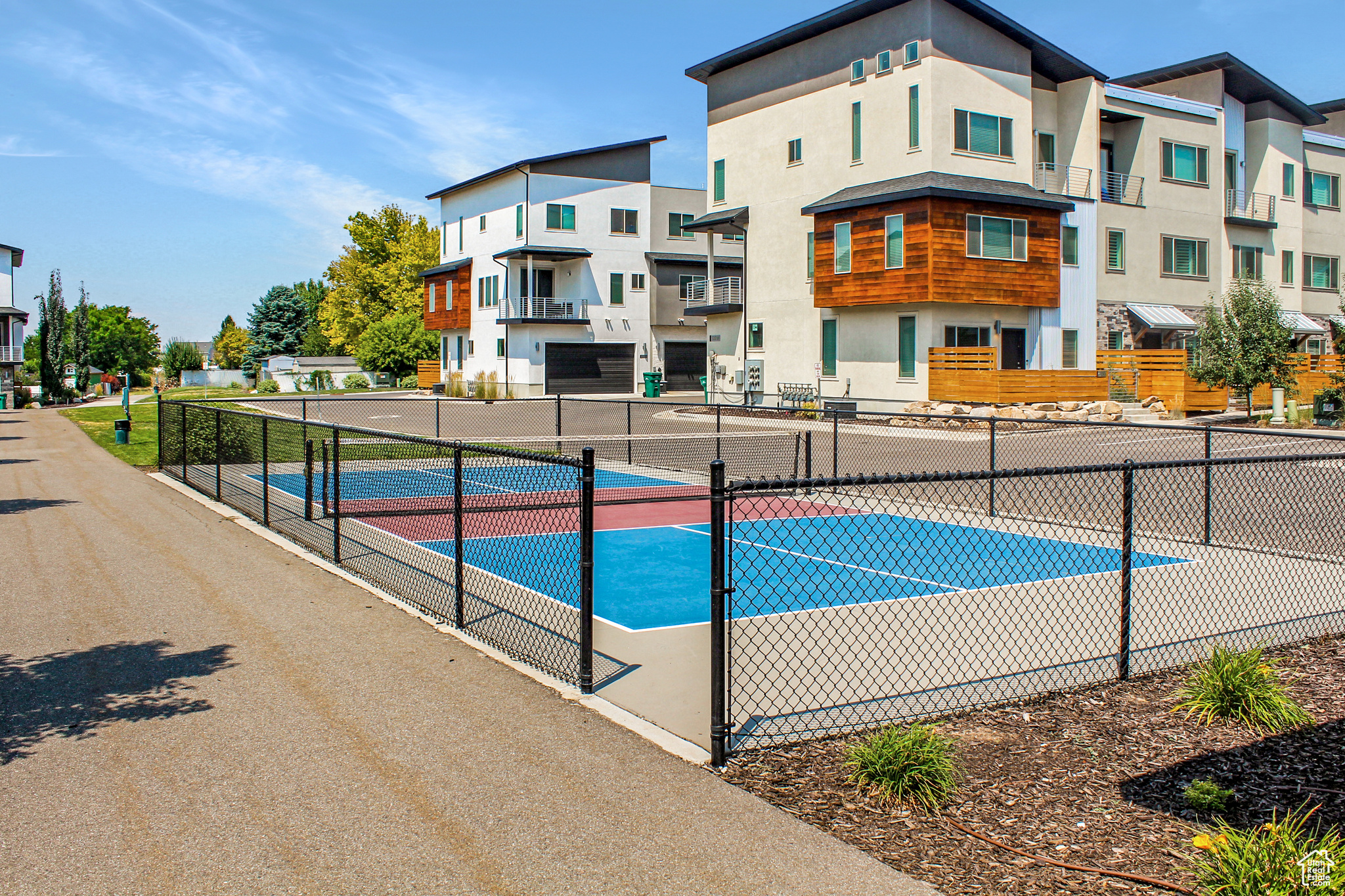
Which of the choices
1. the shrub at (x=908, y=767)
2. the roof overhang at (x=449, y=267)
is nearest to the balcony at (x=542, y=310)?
the roof overhang at (x=449, y=267)

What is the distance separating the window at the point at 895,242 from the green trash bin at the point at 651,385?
72.2 ft

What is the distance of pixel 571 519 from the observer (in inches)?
508

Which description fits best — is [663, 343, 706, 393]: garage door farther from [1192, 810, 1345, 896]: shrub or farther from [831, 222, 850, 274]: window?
[1192, 810, 1345, 896]: shrub

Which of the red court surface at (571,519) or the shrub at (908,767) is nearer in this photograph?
the shrub at (908,767)

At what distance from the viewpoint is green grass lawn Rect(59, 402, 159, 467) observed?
2463cm

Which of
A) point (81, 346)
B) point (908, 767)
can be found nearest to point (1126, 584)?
point (908, 767)

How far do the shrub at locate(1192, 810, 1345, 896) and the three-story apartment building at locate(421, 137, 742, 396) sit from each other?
5432cm

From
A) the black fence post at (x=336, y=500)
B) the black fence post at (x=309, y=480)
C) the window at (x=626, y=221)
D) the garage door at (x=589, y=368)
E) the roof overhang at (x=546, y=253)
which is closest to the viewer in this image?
the black fence post at (x=336, y=500)

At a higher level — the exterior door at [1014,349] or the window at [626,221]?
the window at [626,221]

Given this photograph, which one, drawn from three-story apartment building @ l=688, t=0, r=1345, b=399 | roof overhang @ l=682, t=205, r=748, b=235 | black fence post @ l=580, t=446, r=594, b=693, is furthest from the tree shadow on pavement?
roof overhang @ l=682, t=205, r=748, b=235

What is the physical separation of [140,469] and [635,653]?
693 inches

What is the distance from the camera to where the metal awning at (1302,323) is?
45.4m


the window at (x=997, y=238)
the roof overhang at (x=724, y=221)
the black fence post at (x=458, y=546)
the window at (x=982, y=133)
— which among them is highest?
the window at (x=982, y=133)

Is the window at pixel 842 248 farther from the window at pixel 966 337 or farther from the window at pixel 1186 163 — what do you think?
the window at pixel 1186 163
